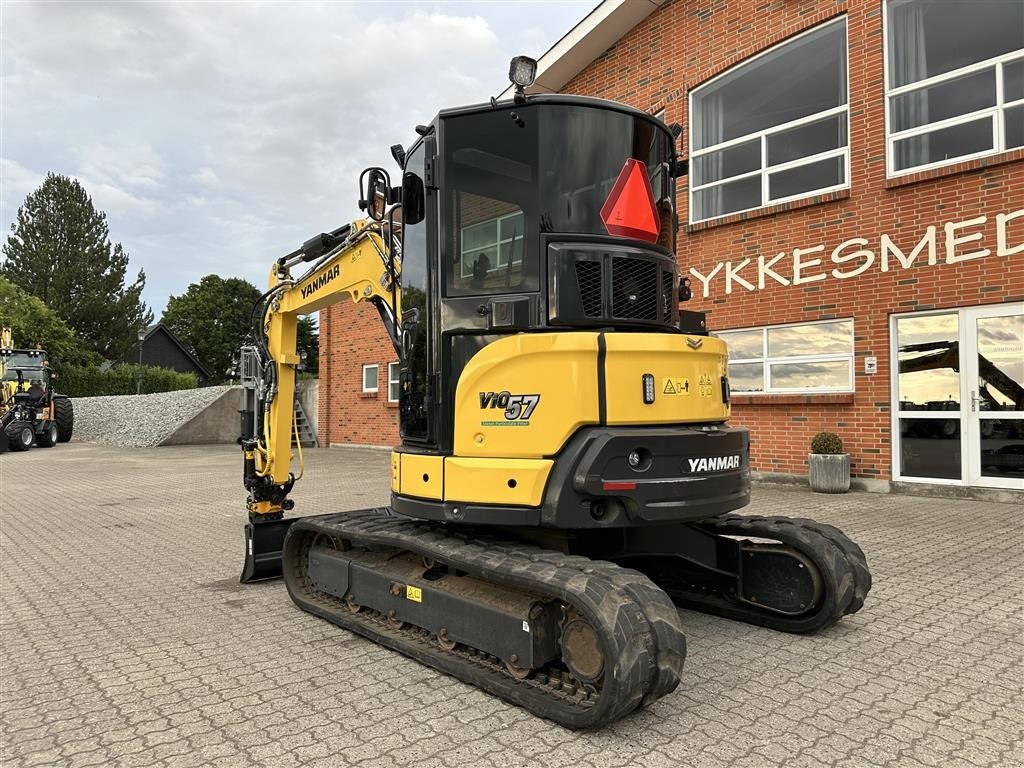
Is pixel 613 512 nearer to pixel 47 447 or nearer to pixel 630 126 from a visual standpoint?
pixel 630 126

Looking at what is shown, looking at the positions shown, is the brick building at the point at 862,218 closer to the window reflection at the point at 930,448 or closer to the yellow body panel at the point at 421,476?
the window reflection at the point at 930,448

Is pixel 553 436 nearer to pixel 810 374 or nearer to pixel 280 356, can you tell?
pixel 280 356

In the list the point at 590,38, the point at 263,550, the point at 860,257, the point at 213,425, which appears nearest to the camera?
the point at 263,550

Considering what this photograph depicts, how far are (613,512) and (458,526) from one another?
1.07 meters

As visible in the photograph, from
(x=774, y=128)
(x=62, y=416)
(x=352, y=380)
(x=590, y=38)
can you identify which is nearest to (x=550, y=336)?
(x=774, y=128)

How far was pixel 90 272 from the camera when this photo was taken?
1890 inches

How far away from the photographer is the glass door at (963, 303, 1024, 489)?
29.4 feet

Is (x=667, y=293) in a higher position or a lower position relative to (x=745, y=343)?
lower

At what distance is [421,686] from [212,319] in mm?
62241

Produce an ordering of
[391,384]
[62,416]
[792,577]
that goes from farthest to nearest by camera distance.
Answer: [62,416], [391,384], [792,577]

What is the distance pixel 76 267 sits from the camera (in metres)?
47.6

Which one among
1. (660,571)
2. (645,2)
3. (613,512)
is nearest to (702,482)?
(613,512)

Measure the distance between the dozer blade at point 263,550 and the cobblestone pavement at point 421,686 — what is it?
17 centimetres

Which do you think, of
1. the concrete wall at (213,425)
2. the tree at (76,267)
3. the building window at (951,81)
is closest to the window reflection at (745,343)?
the building window at (951,81)
